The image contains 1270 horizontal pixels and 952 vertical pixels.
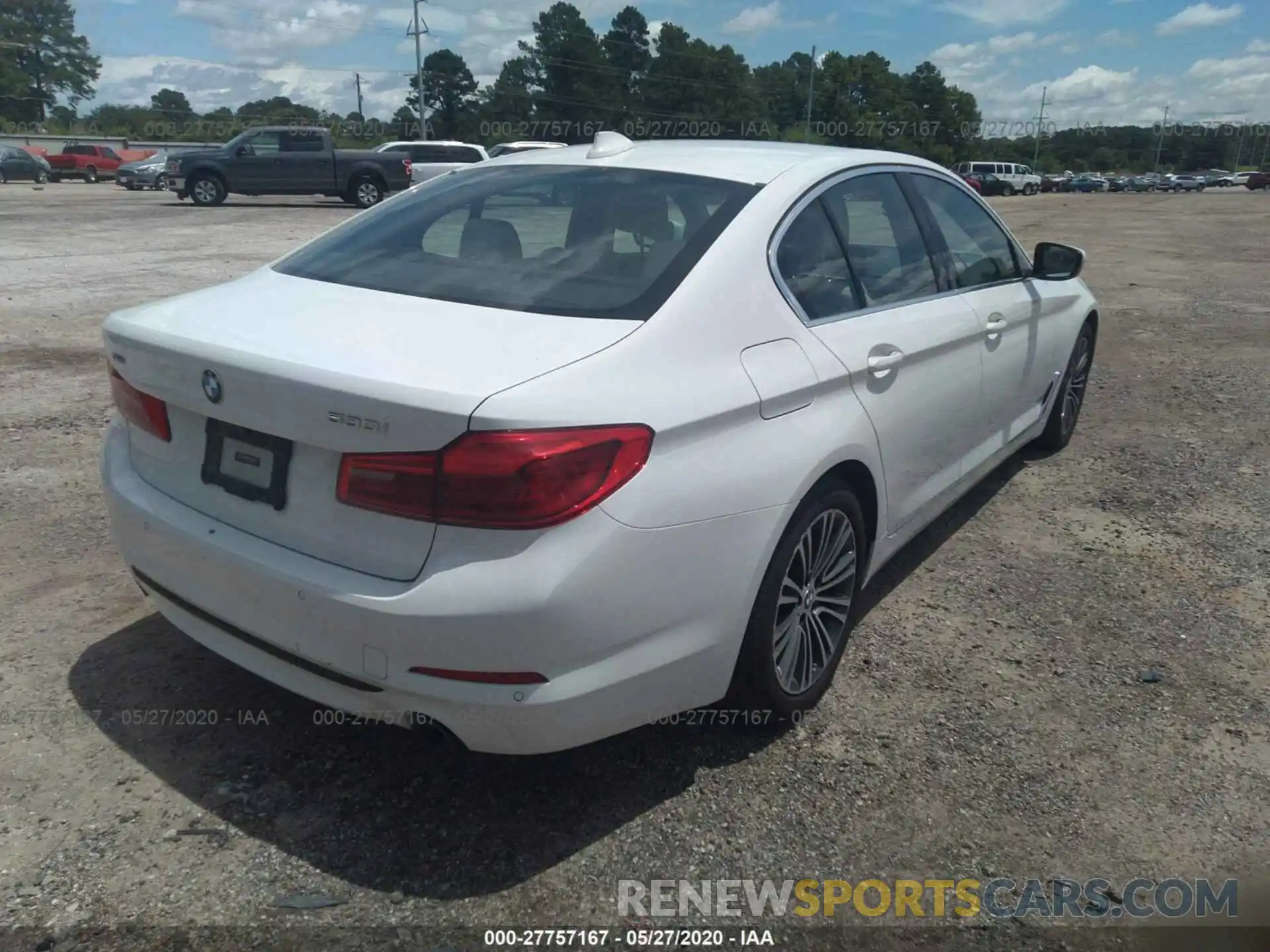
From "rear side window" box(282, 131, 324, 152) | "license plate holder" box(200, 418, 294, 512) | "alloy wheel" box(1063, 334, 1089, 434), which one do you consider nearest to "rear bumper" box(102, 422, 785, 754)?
"license plate holder" box(200, 418, 294, 512)

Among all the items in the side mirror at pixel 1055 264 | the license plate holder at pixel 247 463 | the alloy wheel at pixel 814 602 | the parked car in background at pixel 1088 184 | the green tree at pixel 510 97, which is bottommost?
the alloy wheel at pixel 814 602

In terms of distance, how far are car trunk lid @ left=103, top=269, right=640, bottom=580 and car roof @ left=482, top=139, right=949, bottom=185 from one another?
98 cm

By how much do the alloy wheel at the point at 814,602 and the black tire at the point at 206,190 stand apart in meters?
24.3

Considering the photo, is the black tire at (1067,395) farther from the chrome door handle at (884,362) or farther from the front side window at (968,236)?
the chrome door handle at (884,362)

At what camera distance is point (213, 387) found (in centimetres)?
237

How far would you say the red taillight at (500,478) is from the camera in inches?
81.4

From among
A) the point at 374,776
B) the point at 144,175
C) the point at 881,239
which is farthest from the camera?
the point at 144,175

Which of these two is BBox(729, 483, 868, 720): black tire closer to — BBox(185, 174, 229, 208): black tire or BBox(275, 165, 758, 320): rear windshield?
BBox(275, 165, 758, 320): rear windshield

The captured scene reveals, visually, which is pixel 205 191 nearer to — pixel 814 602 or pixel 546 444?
pixel 814 602

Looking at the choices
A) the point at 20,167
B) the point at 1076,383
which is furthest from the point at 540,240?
the point at 20,167

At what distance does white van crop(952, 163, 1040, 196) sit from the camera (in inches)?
2034

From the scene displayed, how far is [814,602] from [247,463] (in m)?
1.62

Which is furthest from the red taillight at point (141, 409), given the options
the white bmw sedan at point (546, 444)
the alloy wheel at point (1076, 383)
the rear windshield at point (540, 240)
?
the alloy wheel at point (1076, 383)

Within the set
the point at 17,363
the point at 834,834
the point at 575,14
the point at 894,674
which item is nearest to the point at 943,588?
the point at 894,674
